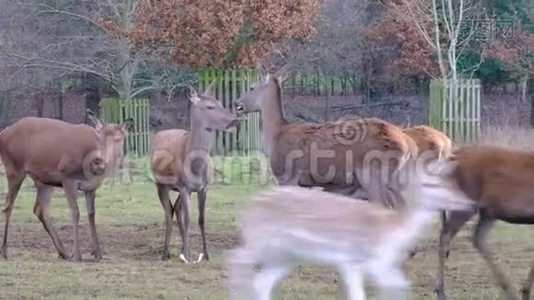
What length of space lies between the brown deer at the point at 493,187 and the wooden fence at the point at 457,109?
42.9ft

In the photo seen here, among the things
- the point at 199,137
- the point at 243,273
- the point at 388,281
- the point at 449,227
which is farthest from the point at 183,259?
the point at 388,281

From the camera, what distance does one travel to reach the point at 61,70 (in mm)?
28578

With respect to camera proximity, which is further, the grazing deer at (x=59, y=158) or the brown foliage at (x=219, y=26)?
the brown foliage at (x=219, y=26)

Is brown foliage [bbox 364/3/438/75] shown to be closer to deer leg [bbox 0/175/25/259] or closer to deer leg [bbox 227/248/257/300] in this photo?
deer leg [bbox 0/175/25/259]

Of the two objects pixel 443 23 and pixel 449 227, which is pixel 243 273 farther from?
pixel 443 23

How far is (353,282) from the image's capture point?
6.12m

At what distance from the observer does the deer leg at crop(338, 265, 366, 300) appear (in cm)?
606

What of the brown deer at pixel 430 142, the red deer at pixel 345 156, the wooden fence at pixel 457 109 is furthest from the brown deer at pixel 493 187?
the wooden fence at pixel 457 109

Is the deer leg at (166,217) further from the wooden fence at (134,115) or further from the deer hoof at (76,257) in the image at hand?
the wooden fence at (134,115)

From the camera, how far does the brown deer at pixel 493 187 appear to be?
8.55m

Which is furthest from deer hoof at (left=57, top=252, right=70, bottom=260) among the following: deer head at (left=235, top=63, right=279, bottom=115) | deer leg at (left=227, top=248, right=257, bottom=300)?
deer leg at (left=227, top=248, right=257, bottom=300)

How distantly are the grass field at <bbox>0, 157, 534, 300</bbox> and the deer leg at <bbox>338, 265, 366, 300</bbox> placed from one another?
95.3 inches

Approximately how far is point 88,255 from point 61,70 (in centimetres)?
1749

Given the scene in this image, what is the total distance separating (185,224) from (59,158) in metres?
1.49
